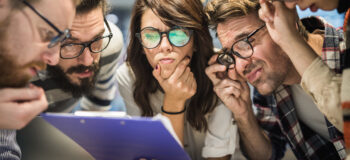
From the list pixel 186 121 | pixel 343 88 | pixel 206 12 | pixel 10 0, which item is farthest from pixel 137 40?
pixel 343 88

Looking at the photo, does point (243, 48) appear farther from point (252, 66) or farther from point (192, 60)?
point (192, 60)

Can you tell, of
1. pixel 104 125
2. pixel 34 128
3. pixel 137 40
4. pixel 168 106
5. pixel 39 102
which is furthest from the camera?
pixel 137 40

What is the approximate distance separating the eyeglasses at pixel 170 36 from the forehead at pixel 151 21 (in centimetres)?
3

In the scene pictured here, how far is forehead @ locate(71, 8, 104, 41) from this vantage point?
1929 millimetres

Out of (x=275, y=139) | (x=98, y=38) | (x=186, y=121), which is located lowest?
(x=275, y=139)

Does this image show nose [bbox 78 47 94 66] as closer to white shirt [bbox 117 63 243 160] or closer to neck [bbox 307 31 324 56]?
white shirt [bbox 117 63 243 160]

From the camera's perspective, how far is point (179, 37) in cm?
185

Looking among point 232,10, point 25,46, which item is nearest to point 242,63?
point 232,10

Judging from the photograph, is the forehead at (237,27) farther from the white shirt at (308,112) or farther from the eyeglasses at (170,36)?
the white shirt at (308,112)

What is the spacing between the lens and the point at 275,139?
2.09 m

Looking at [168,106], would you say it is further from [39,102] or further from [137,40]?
[39,102]

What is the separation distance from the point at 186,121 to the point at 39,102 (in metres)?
1.14

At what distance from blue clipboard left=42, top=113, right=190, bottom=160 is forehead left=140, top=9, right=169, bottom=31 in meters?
0.73

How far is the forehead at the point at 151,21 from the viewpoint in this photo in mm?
1837
